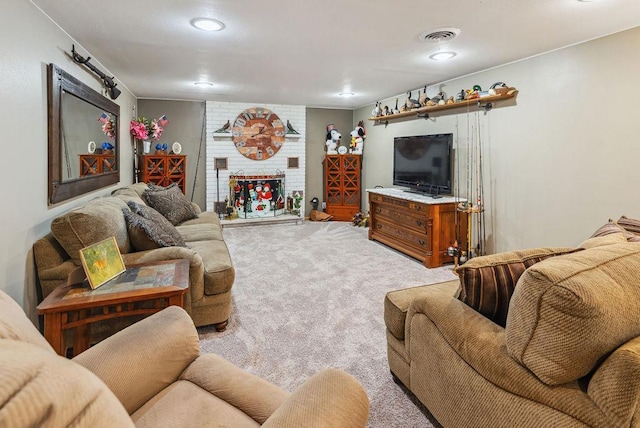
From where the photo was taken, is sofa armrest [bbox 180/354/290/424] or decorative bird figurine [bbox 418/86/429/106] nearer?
sofa armrest [bbox 180/354/290/424]

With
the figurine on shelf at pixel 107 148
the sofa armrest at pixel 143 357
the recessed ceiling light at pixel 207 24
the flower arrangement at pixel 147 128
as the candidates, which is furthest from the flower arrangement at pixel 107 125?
the sofa armrest at pixel 143 357

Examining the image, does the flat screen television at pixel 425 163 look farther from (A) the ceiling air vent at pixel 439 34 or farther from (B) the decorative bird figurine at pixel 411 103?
(A) the ceiling air vent at pixel 439 34

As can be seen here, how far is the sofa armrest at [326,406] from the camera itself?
2.77ft

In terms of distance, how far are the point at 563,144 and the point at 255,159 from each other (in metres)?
4.92

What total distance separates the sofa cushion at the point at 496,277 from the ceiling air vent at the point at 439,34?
197cm

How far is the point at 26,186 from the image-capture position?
7.05 feet

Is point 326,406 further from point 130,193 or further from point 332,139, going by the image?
point 332,139

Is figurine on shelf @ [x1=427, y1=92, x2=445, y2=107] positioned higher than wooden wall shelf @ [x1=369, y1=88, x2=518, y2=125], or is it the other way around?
figurine on shelf @ [x1=427, y1=92, x2=445, y2=107]

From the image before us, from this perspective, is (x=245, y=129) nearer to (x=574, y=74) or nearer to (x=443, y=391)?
(x=574, y=74)

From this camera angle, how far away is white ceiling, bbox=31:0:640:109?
90.7 inches

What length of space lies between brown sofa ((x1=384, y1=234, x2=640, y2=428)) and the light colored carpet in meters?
0.51

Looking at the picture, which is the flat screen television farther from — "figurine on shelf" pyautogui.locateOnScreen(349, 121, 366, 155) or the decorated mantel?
the decorated mantel

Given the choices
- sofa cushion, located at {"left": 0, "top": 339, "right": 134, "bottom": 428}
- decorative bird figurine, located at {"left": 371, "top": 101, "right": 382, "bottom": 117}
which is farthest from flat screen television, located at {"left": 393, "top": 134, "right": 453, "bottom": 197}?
sofa cushion, located at {"left": 0, "top": 339, "right": 134, "bottom": 428}

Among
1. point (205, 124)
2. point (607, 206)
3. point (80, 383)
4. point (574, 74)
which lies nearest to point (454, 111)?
point (574, 74)
